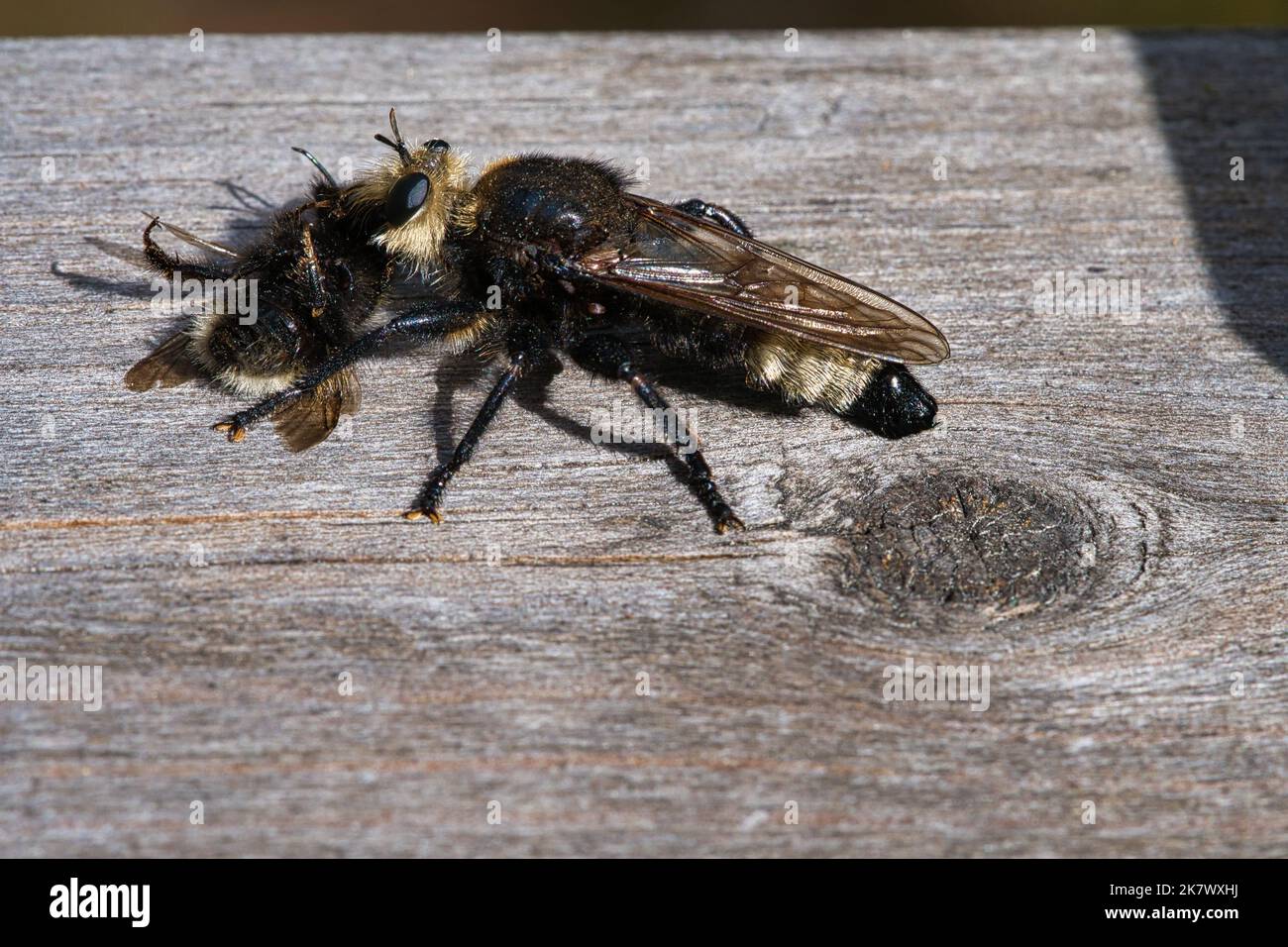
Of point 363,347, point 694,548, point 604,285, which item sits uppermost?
point 604,285

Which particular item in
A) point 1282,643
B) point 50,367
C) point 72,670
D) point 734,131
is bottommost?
point 72,670

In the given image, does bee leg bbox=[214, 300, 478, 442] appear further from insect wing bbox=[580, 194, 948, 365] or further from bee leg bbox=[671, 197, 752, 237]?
bee leg bbox=[671, 197, 752, 237]

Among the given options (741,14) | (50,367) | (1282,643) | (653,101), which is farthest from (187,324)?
(741,14)

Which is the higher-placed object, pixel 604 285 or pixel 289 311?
pixel 604 285

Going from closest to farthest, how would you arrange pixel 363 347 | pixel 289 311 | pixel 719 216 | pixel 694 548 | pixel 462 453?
pixel 694 548, pixel 462 453, pixel 363 347, pixel 289 311, pixel 719 216

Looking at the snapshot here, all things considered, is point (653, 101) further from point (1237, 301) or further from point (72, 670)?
point (72, 670)

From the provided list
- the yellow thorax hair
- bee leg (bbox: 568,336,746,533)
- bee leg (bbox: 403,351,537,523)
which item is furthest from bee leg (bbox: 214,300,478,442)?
bee leg (bbox: 568,336,746,533)

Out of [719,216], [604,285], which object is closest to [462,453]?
[604,285]

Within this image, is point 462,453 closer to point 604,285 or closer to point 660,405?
point 660,405
